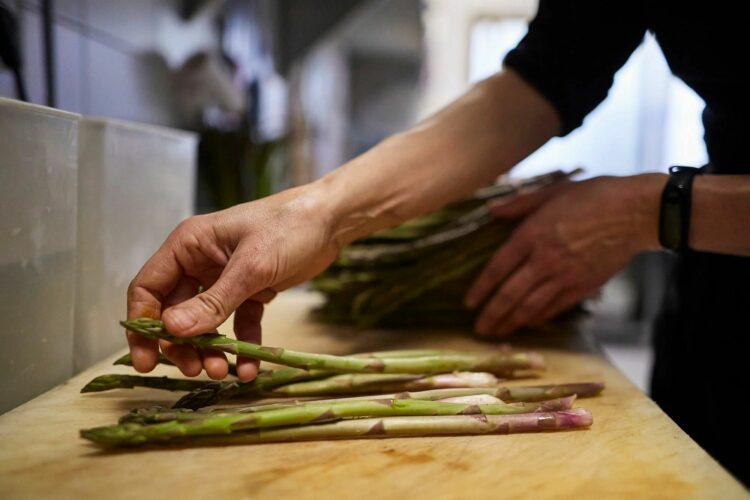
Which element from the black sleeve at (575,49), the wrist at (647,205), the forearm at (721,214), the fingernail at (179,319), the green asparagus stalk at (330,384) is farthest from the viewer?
the black sleeve at (575,49)

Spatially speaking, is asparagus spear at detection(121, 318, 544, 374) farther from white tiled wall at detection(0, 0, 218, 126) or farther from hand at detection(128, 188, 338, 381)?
white tiled wall at detection(0, 0, 218, 126)

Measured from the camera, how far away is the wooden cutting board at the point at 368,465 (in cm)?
59

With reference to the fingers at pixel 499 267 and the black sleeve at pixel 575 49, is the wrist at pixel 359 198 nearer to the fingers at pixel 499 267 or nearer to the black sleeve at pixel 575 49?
the fingers at pixel 499 267

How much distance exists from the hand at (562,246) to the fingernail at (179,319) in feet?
2.22

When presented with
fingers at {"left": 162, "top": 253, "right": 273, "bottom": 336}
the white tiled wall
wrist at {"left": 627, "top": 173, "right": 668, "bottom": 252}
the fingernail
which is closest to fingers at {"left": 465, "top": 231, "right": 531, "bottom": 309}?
wrist at {"left": 627, "top": 173, "right": 668, "bottom": 252}

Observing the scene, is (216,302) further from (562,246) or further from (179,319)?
(562,246)

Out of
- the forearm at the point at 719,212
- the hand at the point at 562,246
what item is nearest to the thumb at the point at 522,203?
the hand at the point at 562,246

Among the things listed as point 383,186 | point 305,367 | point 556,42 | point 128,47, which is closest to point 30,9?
point 128,47

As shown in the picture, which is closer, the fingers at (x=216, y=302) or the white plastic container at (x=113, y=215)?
the fingers at (x=216, y=302)

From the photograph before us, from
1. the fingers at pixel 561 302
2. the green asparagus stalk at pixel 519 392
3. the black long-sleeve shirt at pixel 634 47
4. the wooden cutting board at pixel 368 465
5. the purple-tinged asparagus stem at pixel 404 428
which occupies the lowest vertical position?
the wooden cutting board at pixel 368 465

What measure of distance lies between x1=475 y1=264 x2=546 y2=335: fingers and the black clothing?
0.31m

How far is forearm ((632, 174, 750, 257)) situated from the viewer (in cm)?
92

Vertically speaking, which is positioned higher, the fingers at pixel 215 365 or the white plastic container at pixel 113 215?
the white plastic container at pixel 113 215

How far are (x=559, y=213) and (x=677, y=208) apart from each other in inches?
8.6
